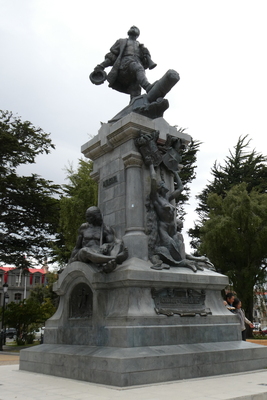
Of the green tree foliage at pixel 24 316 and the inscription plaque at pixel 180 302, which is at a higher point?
the inscription plaque at pixel 180 302

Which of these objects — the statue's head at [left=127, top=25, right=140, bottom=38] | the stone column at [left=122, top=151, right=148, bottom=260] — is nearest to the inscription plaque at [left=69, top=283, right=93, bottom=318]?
the stone column at [left=122, top=151, right=148, bottom=260]

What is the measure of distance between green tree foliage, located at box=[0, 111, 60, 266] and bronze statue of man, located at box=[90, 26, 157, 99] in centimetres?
1592

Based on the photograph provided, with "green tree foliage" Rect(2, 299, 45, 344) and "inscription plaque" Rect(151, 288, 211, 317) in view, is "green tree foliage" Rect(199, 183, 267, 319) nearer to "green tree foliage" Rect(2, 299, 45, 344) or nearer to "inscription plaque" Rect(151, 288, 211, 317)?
"green tree foliage" Rect(2, 299, 45, 344)

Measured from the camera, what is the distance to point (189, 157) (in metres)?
32.8

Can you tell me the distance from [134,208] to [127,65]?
4.04m

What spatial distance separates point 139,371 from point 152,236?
2798mm

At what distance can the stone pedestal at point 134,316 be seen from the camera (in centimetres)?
644

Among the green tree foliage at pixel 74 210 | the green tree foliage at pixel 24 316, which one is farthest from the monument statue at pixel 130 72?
the green tree foliage at pixel 24 316

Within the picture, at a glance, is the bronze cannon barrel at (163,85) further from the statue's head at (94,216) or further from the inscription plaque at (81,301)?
the inscription plaque at (81,301)

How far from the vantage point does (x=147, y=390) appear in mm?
5629

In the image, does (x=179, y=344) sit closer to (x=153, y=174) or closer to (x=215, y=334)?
(x=215, y=334)

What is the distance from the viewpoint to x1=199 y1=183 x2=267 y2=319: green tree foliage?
27.1 meters

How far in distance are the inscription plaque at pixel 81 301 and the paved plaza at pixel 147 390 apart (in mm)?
1281

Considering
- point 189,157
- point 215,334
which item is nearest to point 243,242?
point 189,157
